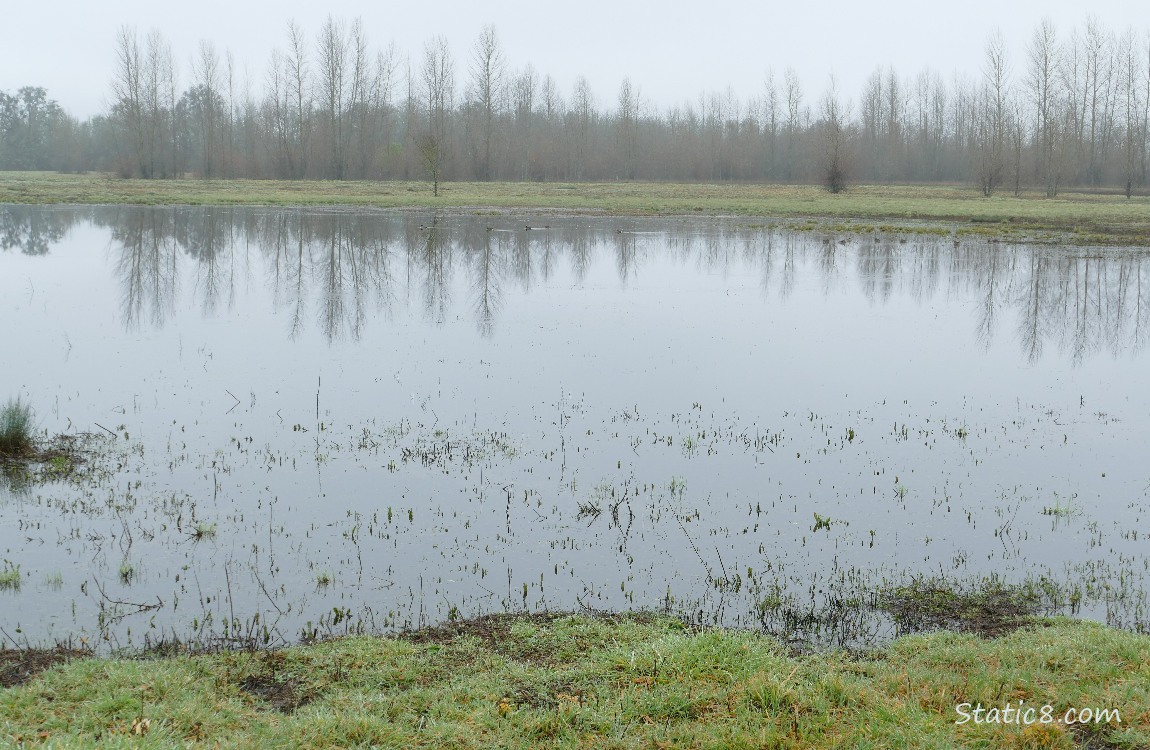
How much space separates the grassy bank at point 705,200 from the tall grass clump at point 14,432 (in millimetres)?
38809

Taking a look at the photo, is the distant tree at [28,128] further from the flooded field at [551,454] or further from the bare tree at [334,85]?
the flooded field at [551,454]

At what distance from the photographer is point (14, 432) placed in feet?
34.9

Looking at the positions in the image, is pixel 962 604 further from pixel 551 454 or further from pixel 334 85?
pixel 334 85

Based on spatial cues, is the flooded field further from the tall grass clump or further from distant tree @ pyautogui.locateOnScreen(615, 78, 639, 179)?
distant tree @ pyautogui.locateOnScreen(615, 78, 639, 179)

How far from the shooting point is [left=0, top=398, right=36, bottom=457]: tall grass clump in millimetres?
10562

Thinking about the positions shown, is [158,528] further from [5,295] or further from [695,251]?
[695,251]

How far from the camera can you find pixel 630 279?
27.1 meters

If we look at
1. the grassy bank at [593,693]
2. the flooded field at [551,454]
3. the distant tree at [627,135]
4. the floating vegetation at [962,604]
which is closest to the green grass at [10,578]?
the flooded field at [551,454]

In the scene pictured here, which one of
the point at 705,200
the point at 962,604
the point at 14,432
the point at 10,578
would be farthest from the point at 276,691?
the point at 705,200

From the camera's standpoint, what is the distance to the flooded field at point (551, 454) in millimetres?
7613

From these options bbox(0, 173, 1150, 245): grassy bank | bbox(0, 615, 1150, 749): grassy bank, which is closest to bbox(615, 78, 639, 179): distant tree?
bbox(0, 173, 1150, 245): grassy bank

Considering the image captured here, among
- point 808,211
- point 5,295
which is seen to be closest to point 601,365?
point 5,295

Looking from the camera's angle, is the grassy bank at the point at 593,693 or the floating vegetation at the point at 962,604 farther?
the floating vegetation at the point at 962,604

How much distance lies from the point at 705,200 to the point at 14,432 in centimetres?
5597
